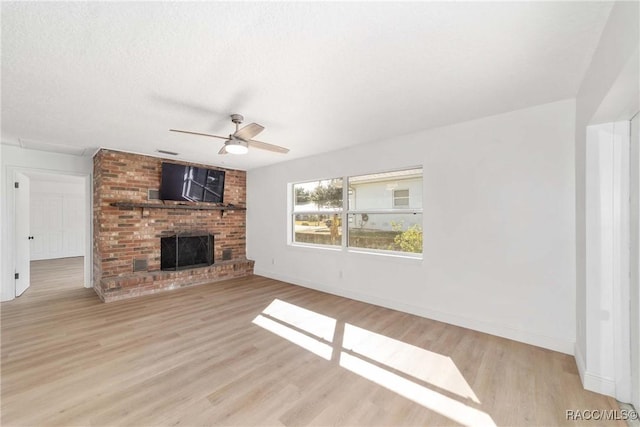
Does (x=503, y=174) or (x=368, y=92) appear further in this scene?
(x=503, y=174)

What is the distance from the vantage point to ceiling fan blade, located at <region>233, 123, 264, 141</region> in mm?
2650

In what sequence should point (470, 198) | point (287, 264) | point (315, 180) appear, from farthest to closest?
1. point (287, 264)
2. point (315, 180)
3. point (470, 198)

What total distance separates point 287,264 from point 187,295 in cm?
186

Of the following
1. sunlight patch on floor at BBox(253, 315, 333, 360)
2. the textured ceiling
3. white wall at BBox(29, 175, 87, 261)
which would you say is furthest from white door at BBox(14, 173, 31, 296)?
sunlight patch on floor at BBox(253, 315, 333, 360)

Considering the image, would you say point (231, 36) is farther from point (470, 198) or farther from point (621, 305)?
point (621, 305)

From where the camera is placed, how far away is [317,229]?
17.0ft

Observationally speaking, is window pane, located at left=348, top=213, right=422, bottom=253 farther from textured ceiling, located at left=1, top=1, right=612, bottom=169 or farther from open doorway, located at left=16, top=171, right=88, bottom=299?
open doorway, located at left=16, top=171, right=88, bottom=299

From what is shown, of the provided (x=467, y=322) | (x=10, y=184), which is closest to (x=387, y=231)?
(x=467, y=322)

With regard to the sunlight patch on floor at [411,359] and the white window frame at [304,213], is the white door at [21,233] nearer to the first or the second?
the white window frame at [304,213]

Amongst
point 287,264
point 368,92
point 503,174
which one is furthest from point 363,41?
point 287,264

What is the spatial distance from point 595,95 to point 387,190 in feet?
8.05

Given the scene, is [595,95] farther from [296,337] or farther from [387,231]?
[296,337]

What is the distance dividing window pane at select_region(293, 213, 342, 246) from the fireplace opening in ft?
6.21

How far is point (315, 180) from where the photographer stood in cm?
508
